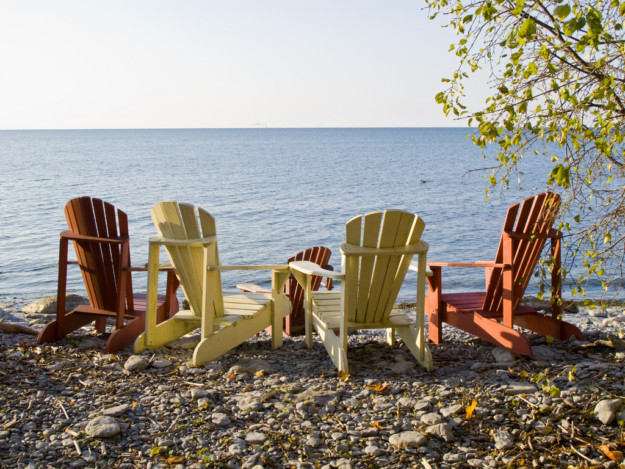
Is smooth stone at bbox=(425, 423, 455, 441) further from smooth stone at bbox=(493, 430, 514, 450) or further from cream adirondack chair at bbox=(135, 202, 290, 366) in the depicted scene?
cream adirondack chair at bbox=(135, 202, 290, 366)

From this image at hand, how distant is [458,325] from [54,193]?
93.5 ft

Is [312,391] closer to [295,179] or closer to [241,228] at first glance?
[241,228]

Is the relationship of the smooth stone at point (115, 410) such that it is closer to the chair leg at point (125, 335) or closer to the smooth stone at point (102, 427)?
the smooth stone at point (102, 427)

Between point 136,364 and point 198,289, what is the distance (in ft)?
2.50

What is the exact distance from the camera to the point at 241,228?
784 inches

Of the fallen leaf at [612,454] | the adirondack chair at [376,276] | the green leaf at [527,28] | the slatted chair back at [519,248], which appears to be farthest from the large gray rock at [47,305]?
the green leaf at [527,28]

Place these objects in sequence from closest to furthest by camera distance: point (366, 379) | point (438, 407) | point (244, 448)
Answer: point (244, 448) < point (438, 407) < point (366, 379)

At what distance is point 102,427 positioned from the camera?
3562mm

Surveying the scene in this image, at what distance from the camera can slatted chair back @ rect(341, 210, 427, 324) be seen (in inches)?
179

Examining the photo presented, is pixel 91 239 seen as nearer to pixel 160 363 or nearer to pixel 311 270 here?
pixel 160 363

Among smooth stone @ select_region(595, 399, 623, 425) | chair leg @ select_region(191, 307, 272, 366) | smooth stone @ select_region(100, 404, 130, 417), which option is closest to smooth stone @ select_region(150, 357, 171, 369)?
chair leg @ select_region(191, 307, 272, 366)

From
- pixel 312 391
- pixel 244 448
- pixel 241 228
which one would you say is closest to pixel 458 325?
pixel 312 391

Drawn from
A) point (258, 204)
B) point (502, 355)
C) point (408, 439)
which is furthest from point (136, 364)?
point (258, 204)

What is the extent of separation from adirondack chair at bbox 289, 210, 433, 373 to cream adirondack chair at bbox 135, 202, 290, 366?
0.59 meters
